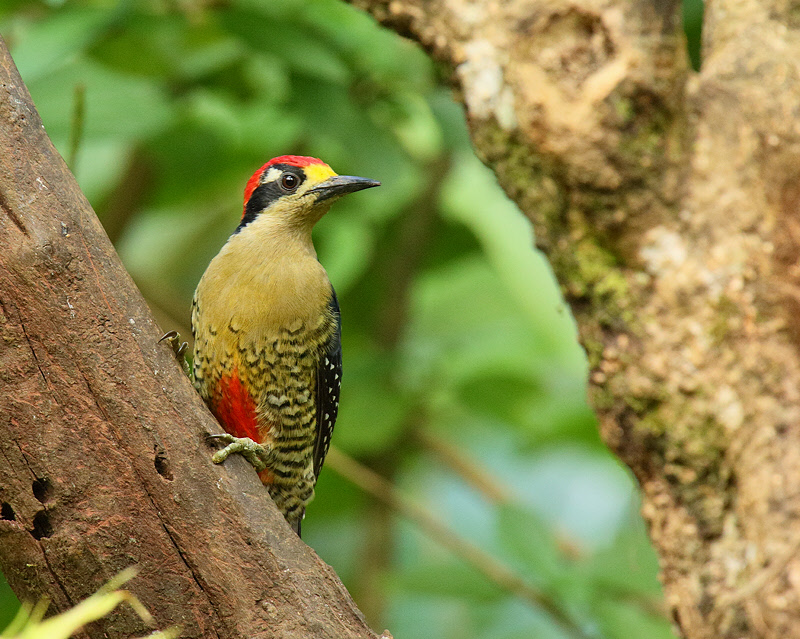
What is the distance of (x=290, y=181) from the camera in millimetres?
3496

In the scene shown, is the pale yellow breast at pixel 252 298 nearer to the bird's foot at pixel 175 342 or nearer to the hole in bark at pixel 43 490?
the bird's foot at pixel 175 342

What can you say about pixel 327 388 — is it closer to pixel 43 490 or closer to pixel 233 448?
pixel 233 448

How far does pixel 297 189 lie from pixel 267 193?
152 millimetres

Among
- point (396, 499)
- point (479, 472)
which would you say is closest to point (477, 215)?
point (479, 472)

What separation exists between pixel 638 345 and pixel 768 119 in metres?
0.65

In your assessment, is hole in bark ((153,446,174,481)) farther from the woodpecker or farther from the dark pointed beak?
the dark pointed beak

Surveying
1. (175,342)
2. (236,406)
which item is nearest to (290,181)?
(236,406)

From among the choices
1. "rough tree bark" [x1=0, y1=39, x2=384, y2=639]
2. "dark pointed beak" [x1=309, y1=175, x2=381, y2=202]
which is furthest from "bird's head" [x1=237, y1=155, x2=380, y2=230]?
"rough tree bark" [x1=0, y1=39, x2=384, y2=639]

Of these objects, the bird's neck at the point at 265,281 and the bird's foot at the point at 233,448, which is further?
the bird's neck at the point at 265,281

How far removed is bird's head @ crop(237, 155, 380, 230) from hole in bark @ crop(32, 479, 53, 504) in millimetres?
1637

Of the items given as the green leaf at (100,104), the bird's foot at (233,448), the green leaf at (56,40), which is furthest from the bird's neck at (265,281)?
the green leaf at (56,40)

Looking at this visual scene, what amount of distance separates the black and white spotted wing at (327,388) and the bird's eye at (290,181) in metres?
0.44

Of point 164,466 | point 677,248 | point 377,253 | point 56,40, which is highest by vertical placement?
point 56,40

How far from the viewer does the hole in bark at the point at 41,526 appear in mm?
2035
